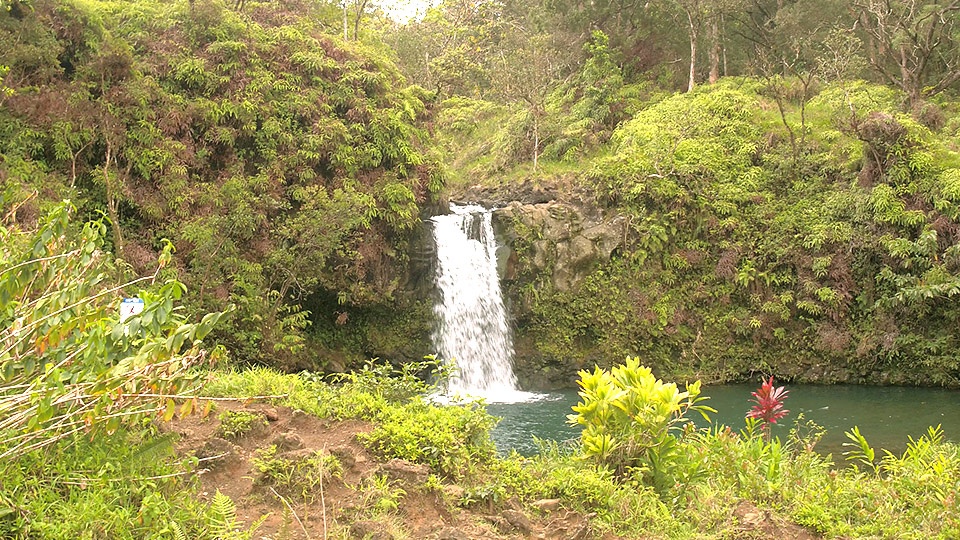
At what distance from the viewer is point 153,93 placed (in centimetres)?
1126

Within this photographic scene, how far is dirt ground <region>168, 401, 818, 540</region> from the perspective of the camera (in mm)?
3230

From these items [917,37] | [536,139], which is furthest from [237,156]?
[917,37]

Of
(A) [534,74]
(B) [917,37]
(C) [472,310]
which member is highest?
(B) [917,37]

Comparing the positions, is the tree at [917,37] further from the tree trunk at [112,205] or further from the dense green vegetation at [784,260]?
the tree trunk at [112,205]

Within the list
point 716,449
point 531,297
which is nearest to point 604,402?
point 716,449

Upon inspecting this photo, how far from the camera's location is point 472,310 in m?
13.5

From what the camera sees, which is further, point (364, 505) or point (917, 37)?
point (917, 37)

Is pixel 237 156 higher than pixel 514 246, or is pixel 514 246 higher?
pixel 237 156

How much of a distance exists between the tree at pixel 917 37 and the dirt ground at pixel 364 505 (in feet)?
51.6

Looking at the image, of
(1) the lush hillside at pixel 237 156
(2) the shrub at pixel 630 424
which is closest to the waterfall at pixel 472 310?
(1) the lush hillside at pixel 237 156

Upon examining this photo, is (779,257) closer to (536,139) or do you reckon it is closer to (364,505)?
(536,139)

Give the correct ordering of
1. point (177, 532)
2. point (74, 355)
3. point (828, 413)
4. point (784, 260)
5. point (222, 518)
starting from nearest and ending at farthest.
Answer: point (74, 355), point (177, 532), point (222, 518), point (828, 413), point (784, 260)

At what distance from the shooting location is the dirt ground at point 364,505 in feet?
10.6

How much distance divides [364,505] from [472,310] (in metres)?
10.1
